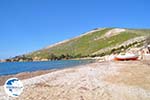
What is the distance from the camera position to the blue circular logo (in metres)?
10.2

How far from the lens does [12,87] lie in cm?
1034

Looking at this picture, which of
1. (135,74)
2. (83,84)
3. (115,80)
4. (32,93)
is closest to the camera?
(32,93)

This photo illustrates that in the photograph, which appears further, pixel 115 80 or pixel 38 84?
pixel 115 80

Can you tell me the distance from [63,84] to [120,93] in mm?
3647

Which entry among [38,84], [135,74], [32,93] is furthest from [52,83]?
[135,74]

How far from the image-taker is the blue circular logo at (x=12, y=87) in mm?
10219

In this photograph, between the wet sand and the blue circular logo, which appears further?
the wet sand

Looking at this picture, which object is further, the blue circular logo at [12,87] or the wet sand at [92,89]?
the wet sand at [92,89]

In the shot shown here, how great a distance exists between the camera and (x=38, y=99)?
51.8 feet

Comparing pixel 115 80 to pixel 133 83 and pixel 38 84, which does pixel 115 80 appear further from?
pixel 38 84

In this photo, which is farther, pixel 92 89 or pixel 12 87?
pixel 92 89

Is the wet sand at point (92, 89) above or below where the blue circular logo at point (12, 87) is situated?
below

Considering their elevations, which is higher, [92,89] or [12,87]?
[12,87]

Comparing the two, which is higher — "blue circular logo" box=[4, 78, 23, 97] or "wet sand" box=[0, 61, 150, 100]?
"blue circular logo" box=[4, 78, 23, 97]
